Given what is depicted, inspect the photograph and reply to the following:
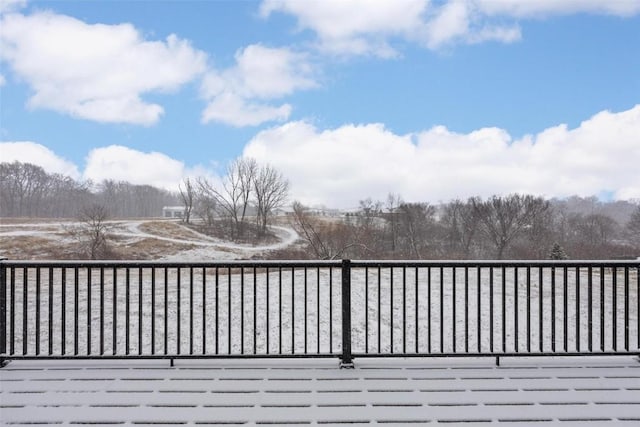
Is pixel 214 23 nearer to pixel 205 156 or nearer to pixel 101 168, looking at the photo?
pixel 205 156

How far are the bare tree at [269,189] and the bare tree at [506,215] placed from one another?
18521mm

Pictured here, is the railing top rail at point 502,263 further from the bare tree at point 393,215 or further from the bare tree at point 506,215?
the bare tree at point 506,215

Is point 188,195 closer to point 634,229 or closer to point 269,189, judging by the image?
point 269,189

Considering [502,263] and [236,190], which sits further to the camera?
[236,190]

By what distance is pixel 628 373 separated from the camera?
9.90 feet

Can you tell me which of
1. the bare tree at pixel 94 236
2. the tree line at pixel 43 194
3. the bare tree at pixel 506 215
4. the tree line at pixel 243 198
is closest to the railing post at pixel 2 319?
the bare tree at pixel 94 236

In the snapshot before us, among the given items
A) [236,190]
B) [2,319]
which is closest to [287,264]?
[2,319]

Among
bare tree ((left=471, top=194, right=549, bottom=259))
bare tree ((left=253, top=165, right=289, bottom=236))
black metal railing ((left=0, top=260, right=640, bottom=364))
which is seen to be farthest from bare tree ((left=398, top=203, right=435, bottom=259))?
black metal railing ((left=0, top=260, right=640, bottom=364))

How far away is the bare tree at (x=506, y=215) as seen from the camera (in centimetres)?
2911

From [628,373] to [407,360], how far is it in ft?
5.70

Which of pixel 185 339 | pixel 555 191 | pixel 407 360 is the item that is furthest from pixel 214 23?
pixel 555 191
